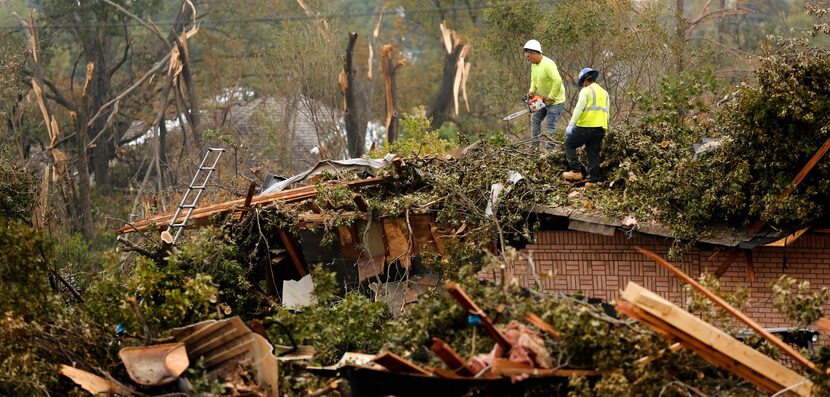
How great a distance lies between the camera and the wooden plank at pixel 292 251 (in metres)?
15.3

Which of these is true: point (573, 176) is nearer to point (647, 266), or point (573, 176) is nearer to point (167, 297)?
point (647, 266)

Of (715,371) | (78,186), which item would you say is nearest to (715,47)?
(78,186)

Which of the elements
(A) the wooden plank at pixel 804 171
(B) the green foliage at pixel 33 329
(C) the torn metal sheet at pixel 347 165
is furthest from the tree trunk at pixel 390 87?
(B) the green foliage at pixel 33 329

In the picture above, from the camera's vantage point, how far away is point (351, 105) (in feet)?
97.2

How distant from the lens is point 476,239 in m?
14.1

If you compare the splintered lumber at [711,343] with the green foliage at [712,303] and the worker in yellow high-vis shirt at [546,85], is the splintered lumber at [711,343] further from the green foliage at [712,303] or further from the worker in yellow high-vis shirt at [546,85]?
the worker in yellow high-vis shirt at [546,85]

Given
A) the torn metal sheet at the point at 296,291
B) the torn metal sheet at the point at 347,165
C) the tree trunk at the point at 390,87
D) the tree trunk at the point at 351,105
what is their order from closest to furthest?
the torn metal sheet at the point at 296,291
the torn metal sheet at the point at 347,165
the tree trunk at the point at 390,87
the tree trunk at the point at 351,105

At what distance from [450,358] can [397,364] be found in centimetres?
44

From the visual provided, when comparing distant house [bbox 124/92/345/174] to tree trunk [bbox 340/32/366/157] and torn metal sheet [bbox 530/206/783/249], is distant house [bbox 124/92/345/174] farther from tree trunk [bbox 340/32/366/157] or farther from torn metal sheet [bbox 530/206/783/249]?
torn metal sheet [bbox 530/206/783/249]

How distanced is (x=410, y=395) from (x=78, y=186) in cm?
2475

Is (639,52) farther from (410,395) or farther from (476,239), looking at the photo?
(410,395)

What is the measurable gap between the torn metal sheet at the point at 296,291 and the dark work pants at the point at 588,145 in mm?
3814

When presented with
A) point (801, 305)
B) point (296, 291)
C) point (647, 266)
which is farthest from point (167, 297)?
point (801, 305)

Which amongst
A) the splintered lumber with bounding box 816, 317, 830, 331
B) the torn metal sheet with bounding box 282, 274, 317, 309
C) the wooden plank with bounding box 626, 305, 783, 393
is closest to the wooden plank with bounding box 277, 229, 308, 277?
the torn metal sheet with bounding box 282, 274, 317, 309
